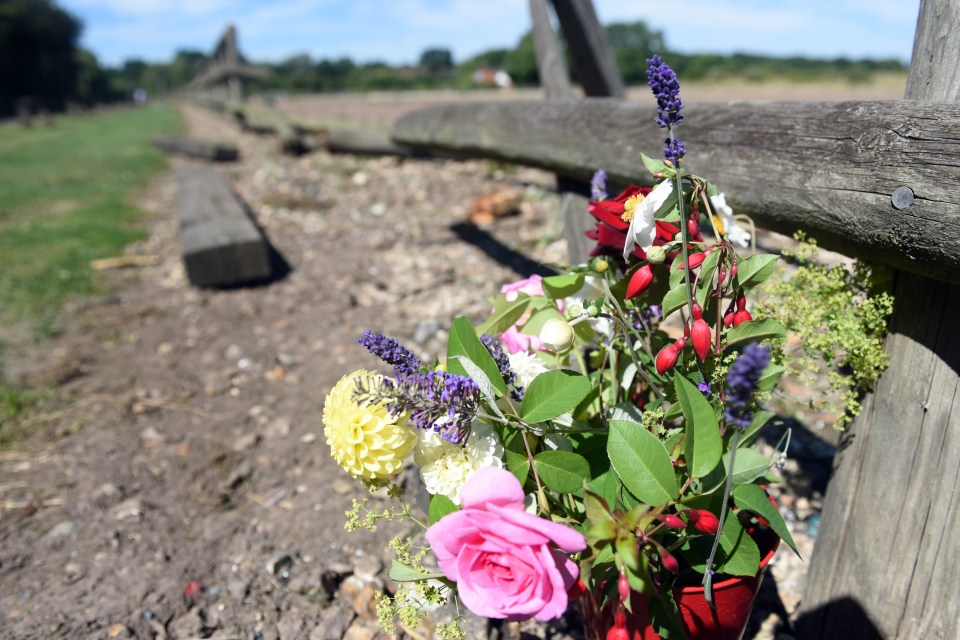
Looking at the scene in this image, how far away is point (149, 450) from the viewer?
2779 millimetres

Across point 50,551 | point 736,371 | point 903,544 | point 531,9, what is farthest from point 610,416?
point 531,9

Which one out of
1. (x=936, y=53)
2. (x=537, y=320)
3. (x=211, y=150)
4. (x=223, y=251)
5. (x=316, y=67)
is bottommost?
(x=223, y=251)

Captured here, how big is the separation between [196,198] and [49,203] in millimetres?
4801

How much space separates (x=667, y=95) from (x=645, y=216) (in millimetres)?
219

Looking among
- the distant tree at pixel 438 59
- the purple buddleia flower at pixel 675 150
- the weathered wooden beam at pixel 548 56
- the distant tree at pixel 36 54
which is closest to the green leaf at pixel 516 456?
the purple buddleia flower at pixel 675 150

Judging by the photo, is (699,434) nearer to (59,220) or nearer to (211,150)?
(59,220)

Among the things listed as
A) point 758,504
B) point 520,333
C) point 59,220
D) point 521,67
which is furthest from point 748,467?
point 521,67

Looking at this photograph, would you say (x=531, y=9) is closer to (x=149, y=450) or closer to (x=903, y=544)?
(x=149, y=450)

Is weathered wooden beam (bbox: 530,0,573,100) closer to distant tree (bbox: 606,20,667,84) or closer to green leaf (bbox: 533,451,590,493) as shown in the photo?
distant tree (bbox: 606,20,667,84)

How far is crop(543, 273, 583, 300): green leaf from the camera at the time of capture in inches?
55.9

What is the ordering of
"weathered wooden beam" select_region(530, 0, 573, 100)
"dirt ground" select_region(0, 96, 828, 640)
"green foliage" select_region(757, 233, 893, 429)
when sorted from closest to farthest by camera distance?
"green foliage" select_region(757, 233, 893, 429), "dirt ground" select_region(0, 96, 828, 640), "weathered wooden beam" select_region(530, 0, 573, 100)

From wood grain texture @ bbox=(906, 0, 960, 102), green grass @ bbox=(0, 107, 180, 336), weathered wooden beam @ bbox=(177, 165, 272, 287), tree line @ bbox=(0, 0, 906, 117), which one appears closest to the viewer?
wood grain texture @ bbox=(906, 0, 960, 102)

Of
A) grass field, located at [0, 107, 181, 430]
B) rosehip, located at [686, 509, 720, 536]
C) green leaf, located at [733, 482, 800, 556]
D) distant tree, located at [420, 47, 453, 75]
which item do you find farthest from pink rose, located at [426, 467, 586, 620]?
distant tree, located at [420, 47, 453, 75]

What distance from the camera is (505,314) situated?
1.46 m
